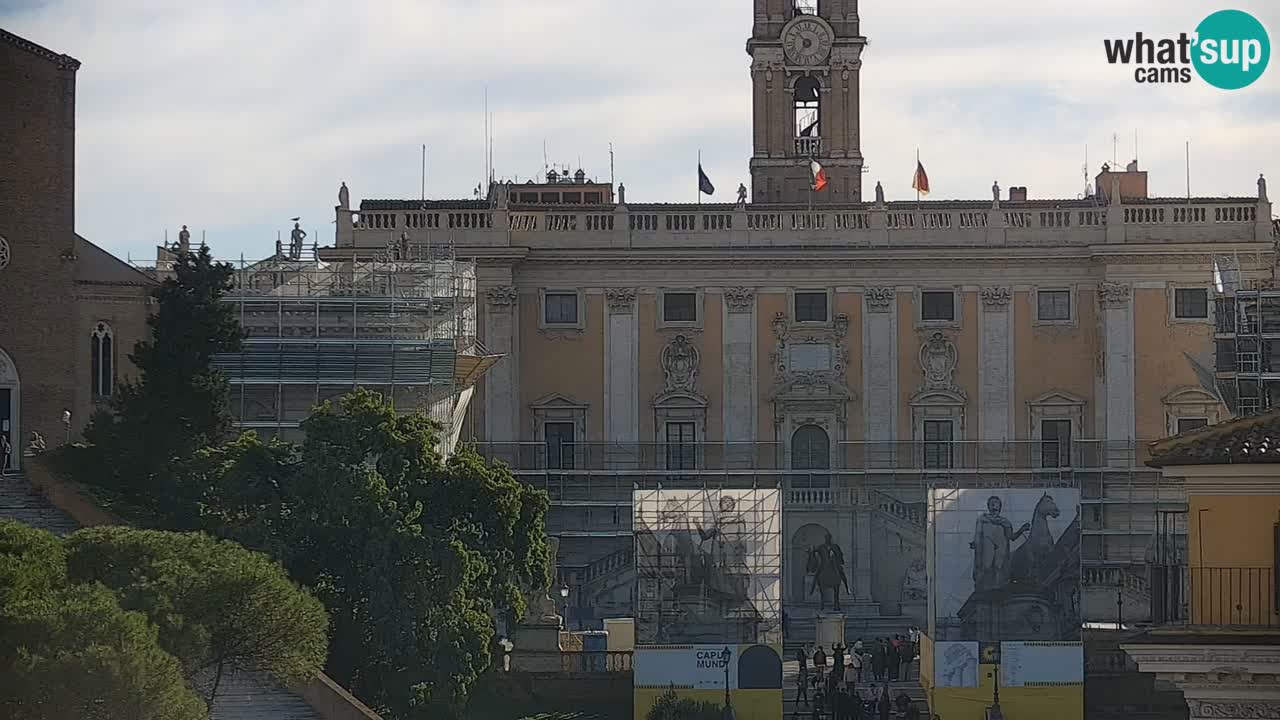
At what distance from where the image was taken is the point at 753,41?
6294 centimetres

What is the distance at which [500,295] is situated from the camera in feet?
196

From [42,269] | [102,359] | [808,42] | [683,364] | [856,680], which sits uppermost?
[808,42]

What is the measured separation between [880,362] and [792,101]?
658cm

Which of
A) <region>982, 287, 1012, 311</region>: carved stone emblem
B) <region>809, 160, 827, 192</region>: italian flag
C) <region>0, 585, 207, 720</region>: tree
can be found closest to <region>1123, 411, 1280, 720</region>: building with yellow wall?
<region>0, 585, 207, 720</region>: tree

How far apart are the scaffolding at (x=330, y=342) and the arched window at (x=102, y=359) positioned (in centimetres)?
218

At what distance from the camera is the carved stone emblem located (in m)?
60.2

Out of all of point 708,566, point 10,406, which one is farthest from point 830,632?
point 10,406

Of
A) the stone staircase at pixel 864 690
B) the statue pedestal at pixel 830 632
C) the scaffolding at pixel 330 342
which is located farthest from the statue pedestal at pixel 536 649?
the statue pedestal at pixel 830 632

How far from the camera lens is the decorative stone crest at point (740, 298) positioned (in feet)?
198

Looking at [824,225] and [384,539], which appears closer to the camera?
[384,539]

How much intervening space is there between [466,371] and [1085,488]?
13815mm

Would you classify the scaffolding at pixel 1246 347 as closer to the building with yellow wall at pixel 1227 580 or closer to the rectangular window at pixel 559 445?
the rectangular window at pixel 559 445

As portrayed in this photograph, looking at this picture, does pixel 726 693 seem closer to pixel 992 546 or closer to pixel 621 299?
pixel 992 546

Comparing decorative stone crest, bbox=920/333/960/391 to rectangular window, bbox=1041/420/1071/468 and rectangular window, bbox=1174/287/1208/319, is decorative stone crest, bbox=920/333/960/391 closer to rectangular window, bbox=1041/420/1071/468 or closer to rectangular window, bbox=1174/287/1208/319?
rectangular window, bbox=1041/420/1071/468
